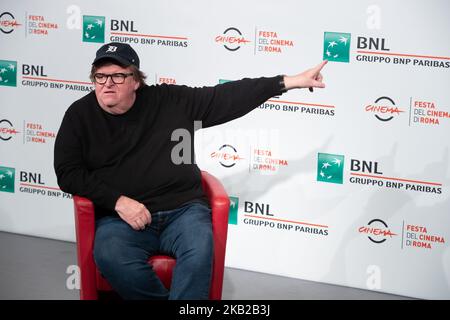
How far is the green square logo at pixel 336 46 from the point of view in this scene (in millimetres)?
3855

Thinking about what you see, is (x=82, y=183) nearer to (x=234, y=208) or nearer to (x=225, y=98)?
(x=225, y=98)

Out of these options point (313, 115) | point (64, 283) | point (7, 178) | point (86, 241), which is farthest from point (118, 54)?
point (7, 178)

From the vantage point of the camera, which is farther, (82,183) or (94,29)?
(94,29)

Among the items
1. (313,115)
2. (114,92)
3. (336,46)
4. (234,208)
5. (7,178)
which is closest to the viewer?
(114,92)

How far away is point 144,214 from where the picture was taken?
3145mm

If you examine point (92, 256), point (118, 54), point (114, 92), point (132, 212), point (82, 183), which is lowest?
point (92, 256)

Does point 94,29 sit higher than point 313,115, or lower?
higher

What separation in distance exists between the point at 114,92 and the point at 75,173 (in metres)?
0.41

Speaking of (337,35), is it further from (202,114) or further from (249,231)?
(249,231)

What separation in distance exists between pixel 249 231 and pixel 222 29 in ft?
4.02

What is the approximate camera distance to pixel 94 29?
4434mm

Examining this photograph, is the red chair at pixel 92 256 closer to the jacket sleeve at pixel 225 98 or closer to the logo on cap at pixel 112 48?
the jacket sleeve at pixel 225 98

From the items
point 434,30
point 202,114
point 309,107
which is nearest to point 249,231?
point 309,107

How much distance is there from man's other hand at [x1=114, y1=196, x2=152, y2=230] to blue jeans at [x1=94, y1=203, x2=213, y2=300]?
0.04 metres
